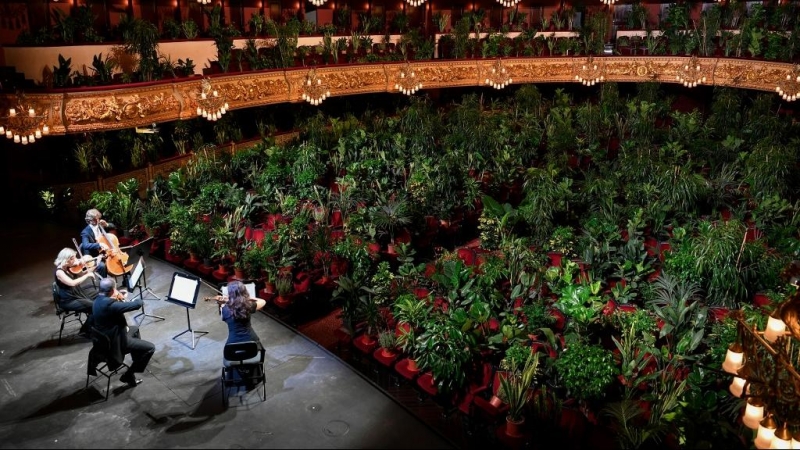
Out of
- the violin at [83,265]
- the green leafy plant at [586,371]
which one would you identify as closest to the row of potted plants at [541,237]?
the green leafy plant at [586,371]

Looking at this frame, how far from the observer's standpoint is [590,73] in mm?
21078

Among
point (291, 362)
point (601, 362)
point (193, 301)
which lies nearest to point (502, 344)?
point (601, 362)

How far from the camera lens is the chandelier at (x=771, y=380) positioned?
4230 mm

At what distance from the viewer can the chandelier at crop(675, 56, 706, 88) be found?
19.5m

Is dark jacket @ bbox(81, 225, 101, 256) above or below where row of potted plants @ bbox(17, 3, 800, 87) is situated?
below

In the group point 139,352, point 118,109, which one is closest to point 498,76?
point 118,109

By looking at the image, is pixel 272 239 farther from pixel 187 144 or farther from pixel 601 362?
pixel 187 144

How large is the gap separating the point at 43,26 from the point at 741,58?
699 inches

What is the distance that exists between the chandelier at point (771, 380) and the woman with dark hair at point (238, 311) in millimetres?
4375

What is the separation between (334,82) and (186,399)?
40.7 ft

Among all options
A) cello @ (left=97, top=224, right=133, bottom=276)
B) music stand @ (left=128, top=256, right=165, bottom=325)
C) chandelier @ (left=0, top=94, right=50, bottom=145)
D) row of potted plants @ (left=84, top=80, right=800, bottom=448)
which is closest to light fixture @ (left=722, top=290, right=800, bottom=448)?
row of potted plants @ (left=84, top=80, right=800, bottom=448)

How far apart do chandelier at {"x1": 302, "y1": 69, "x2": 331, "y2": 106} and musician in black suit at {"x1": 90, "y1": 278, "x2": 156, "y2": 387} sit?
1090 centimetres

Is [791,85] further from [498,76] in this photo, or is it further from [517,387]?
[517,387]

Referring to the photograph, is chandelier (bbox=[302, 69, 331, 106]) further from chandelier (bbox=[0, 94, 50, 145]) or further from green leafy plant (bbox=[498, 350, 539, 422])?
green leafy plant (bbox=[498, 350, 539, 422])
